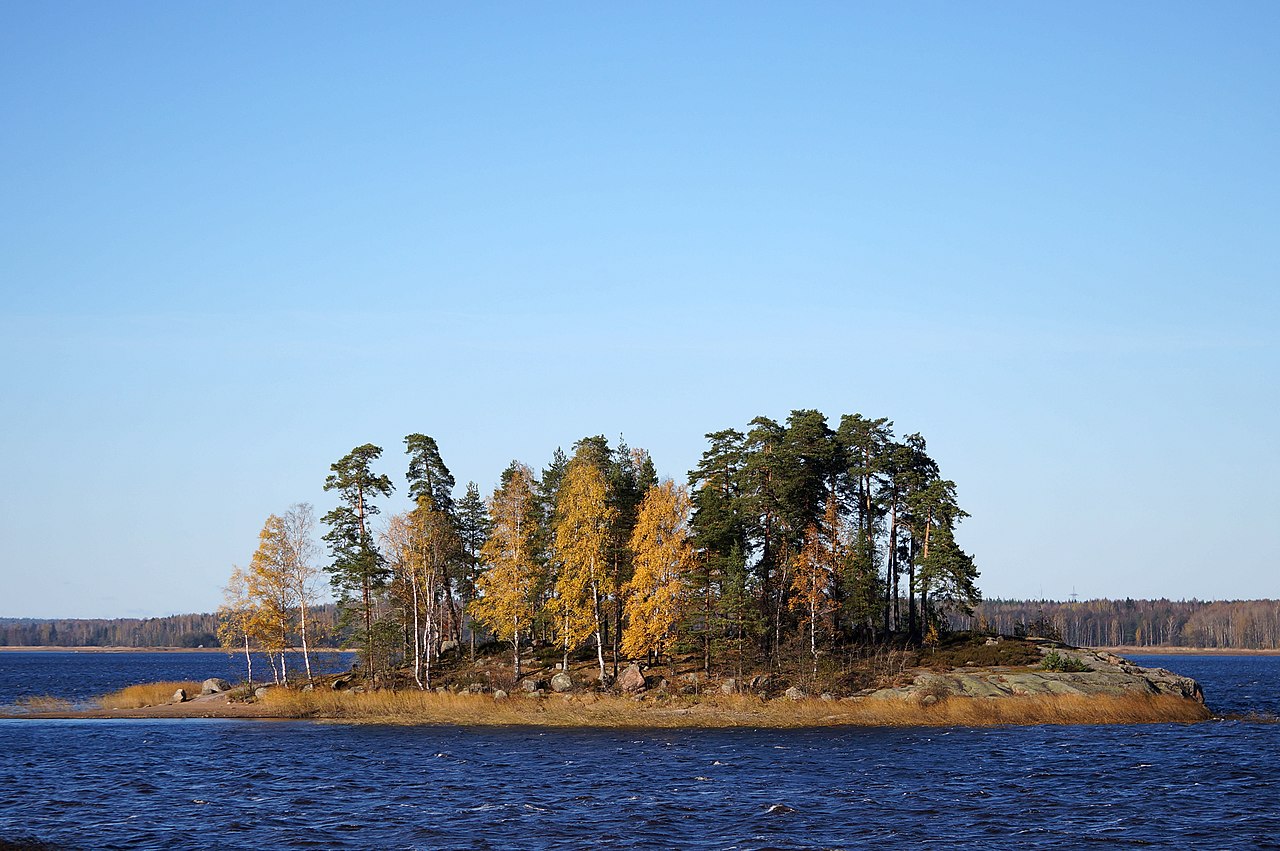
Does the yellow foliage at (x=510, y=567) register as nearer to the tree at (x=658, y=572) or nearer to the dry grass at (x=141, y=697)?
the tree at (x=658, y=572)

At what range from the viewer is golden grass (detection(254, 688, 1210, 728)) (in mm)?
68812

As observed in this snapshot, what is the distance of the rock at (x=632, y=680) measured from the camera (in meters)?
76.2

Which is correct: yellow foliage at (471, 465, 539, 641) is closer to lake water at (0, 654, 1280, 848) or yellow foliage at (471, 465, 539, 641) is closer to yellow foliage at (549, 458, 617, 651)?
yellow foliage at (549, 458, 617, 651)

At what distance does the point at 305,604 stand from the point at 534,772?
37142 millimetres

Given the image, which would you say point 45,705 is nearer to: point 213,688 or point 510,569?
point 213,688

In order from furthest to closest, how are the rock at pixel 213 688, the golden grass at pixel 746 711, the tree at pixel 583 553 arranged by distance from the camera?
the rock at pixel 213 688 → the tree at pixel 583 553 → the golden grass at pixel 746 711

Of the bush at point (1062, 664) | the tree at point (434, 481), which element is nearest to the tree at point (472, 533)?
the tree at point (434, 481)

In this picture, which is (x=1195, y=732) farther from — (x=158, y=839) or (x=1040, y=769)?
(x=158, y=839)

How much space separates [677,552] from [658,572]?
6.47ft

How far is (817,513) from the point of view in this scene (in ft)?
275

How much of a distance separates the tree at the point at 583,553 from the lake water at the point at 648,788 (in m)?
12.0

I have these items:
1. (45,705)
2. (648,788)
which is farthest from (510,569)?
(45,705)

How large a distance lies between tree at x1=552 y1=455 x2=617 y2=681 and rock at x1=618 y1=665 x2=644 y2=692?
5.63ft

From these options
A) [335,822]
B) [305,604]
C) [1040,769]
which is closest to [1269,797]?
[1040,769]
